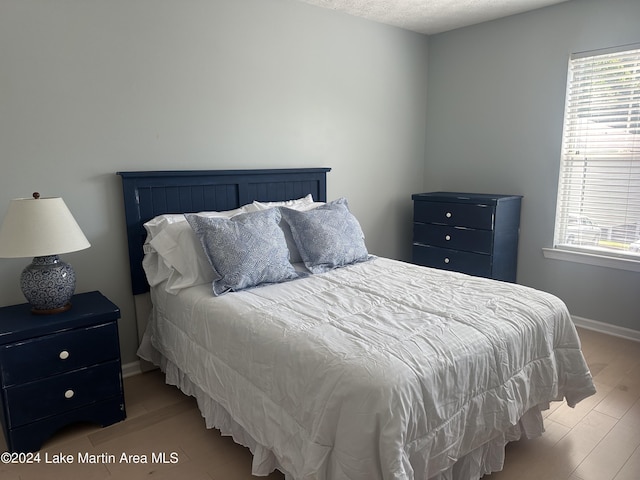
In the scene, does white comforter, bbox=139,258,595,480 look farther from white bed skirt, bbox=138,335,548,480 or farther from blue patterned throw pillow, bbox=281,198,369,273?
blue patterned throw pillow, bbox=281,198,369,273

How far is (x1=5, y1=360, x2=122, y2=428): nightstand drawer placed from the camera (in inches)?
78.3

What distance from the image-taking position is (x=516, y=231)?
12.2 ft

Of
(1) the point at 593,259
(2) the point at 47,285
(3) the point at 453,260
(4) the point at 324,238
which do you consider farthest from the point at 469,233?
(2) the point at 47,285

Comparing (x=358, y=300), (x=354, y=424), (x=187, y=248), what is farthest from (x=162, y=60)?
(x=354, y=424)

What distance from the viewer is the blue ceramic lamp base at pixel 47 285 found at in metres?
2.10

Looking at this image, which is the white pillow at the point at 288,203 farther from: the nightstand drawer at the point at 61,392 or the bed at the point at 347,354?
the nightstand drawer at the point at 61,392

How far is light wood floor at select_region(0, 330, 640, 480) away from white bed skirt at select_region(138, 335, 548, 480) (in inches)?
2.9

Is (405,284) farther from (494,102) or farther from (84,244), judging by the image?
(494,102)

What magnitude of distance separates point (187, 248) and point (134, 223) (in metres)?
0.44

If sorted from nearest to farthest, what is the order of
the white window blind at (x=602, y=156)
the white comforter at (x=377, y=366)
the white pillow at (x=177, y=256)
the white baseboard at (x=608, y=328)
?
the white comforter at (x=377, y=366) → the white pillow at (x=177, y=256) → the white window blind at (x=602, y=156) → the white baseboard at (x=608, y=328)

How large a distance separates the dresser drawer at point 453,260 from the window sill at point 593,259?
54cm

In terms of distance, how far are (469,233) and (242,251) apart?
1995 millimetres

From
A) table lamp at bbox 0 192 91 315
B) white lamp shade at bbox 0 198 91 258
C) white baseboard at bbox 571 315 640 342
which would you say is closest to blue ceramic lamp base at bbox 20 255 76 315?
table lamp at bbox 0 192 91 315

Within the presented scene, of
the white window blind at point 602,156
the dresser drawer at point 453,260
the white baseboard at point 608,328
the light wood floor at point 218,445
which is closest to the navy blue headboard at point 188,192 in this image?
the light wood floor at point 218,445
